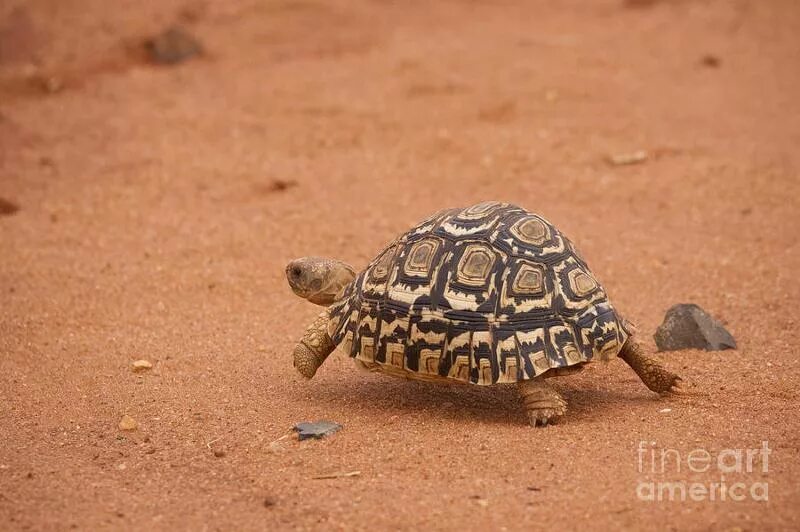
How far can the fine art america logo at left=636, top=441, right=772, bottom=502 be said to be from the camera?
4.47m

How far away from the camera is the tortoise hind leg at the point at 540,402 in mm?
5238

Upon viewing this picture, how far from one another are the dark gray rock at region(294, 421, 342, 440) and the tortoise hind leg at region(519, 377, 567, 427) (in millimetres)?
971

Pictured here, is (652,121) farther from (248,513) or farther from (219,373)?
(248,513)

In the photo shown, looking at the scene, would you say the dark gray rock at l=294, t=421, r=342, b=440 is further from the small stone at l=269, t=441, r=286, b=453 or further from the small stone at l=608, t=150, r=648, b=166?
the small stone at l=608, t=150, r=648, b=166

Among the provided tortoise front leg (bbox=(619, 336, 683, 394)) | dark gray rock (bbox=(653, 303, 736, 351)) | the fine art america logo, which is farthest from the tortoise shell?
dark gray rock (bbox=(653, 303, 736, 351))

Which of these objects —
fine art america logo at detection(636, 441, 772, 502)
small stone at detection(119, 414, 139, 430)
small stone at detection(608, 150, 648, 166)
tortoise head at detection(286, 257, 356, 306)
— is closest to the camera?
fine art america logo at detection(636, 441, 772, 502)

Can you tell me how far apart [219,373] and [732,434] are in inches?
118

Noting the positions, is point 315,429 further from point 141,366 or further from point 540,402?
point 141,366

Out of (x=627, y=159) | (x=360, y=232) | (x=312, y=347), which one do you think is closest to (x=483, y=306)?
(x=312, y=347)

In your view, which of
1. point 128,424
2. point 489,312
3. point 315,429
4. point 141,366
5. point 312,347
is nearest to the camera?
point 489,312

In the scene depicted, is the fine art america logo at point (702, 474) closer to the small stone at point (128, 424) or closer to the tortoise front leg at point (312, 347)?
the tortoise front leg at point (312, 347)

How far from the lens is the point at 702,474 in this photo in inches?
184

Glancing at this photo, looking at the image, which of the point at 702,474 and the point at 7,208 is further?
the point at 7,208

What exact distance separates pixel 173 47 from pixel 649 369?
1008 centimetres
